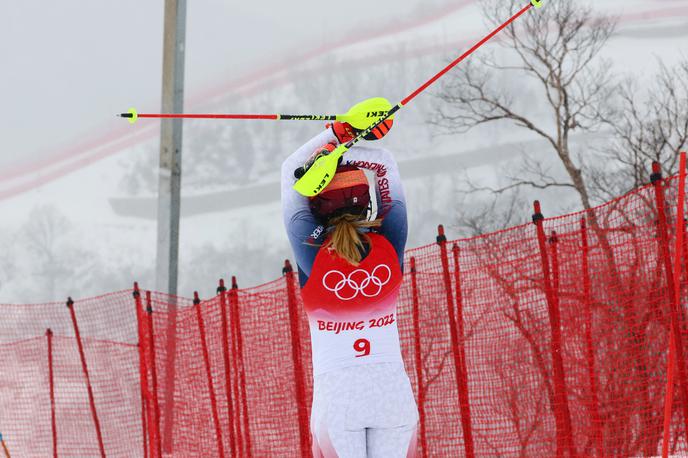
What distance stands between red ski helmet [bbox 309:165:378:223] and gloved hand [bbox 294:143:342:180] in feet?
0.26

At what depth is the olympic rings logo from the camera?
290 centimetres

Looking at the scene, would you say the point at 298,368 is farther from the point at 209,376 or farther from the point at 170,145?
the point at 170,145

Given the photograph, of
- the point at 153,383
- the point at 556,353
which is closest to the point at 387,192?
the point at 556,353

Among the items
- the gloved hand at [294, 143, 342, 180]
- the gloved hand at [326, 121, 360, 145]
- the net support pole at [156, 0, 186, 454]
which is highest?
the net support pole at [156, 0, 186, 454]

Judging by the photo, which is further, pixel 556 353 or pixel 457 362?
pixel 457 362

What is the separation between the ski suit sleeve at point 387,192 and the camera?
2943mm

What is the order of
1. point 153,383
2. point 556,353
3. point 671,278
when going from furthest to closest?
point 153,383 → point 556,353 → point 671,278

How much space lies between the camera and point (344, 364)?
2879 millimetres

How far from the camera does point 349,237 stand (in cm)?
280

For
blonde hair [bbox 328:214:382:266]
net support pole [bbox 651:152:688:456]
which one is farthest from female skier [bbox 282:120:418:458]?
net support pole [bbox 651:152:688:456]

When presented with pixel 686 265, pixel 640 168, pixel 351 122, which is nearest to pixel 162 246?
pixel 686 265

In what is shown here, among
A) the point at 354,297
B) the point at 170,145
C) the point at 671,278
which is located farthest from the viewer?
the point at 170,145

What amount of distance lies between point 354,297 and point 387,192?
392 millimetres

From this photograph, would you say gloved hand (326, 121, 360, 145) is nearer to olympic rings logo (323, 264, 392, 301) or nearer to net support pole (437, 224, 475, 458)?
olympic rings logo (323, 264, 392, 301)
